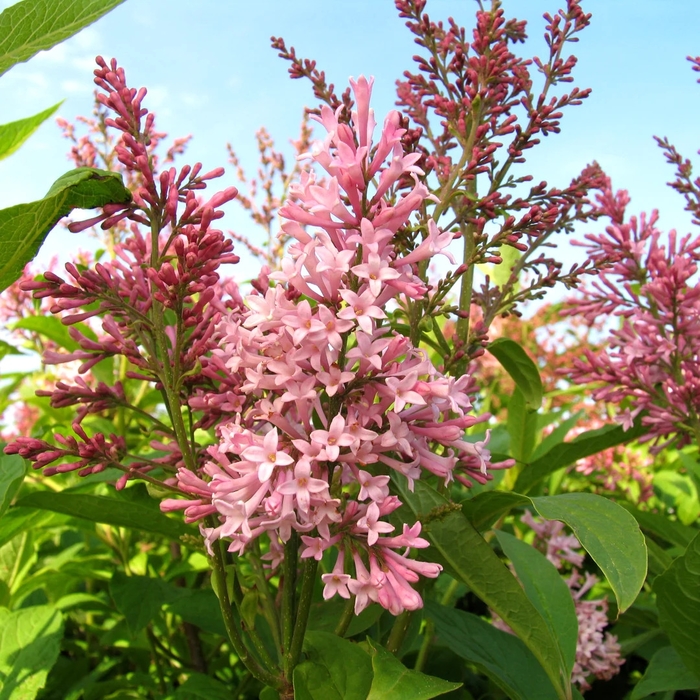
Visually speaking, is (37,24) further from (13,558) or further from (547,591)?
(13,558)

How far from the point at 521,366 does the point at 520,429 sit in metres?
1.03

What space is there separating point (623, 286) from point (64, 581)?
9.40 feet

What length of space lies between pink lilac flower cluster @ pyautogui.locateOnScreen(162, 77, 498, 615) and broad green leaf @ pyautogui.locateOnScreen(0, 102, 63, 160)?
3.90ft

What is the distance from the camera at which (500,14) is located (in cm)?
216

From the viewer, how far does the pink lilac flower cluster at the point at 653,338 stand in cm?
268

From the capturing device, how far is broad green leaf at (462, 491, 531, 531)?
1.71 metres

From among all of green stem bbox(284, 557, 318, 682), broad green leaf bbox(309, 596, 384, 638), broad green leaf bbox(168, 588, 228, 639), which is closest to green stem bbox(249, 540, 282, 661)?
broad green leaf bbox(309, 596, 384, 638)

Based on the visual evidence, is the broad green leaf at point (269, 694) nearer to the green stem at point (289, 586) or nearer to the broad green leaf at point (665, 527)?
the green stem at point (289, 586)

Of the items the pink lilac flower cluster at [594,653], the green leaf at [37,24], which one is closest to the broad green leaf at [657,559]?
the pink lilac flower cluster at [594,653]

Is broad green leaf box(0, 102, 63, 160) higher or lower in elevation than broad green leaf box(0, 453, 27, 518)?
higher

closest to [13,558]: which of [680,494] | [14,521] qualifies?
[14,521]

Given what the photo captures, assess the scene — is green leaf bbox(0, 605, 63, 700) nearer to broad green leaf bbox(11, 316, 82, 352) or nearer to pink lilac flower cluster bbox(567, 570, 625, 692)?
broad green leaf bbox(11, 316, 82, 352)

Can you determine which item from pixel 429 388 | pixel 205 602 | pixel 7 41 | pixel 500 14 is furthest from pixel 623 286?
pixel 7 41

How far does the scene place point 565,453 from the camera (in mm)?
2459
